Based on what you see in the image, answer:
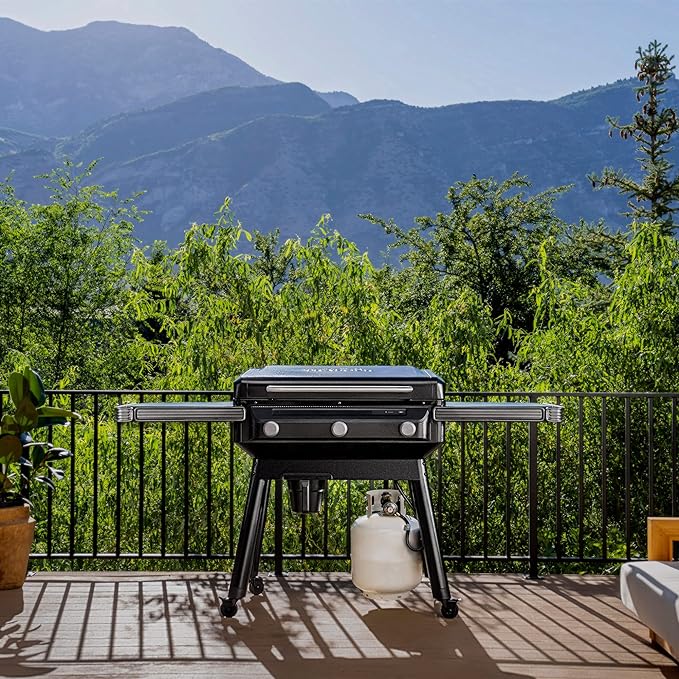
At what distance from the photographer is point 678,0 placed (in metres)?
28.2

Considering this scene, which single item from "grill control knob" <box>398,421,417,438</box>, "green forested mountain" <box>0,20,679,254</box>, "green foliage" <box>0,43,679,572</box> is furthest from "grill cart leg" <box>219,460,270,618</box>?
"green forested mountain" <box>0,20,679,254</box>

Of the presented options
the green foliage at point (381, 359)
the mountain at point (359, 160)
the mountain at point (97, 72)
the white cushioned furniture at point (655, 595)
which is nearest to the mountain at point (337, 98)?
the mountain at point (97, 72)

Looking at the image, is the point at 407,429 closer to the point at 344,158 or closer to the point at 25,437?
the point at 25,437

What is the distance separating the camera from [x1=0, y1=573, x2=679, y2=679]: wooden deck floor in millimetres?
2691

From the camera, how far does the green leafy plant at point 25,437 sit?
11.7 feet

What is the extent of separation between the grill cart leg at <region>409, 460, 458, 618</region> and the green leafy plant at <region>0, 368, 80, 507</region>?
1550mm

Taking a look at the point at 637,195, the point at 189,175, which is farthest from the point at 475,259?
the point at 189,175

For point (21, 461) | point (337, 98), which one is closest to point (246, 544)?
point (21, 461)

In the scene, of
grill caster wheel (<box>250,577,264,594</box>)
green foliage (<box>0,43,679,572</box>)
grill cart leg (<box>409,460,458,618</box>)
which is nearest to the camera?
grill cart leg (<box>409,460,458,618</box>)

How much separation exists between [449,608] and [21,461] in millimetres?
1818

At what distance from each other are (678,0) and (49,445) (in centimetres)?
2958

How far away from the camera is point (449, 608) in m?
3.15

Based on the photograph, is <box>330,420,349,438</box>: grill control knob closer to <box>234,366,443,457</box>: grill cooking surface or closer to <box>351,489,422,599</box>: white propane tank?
<box>234,366,443,457</box>: grill cooking surface

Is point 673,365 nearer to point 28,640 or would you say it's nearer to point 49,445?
point 49,445
